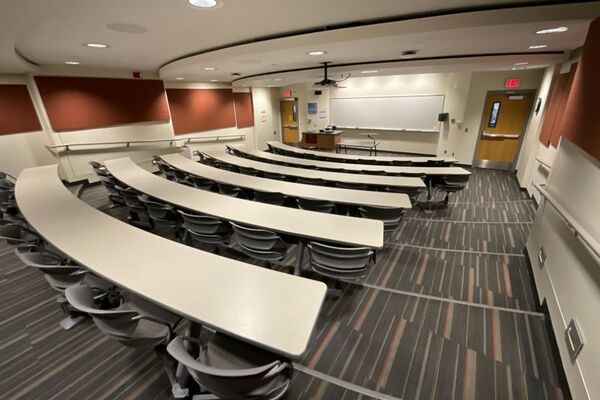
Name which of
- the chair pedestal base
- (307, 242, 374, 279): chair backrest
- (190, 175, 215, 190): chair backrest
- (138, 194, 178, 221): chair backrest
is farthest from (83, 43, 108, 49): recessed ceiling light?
(307, 242, 374, 279): chair backrest

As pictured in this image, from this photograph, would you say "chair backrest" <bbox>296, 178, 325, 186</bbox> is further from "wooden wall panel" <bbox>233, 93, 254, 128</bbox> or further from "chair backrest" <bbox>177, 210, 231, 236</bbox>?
"wooden wall panel" <bbox>233, 93, 254, 128</bbox>

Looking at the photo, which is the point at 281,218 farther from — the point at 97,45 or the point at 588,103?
the point at 97,45

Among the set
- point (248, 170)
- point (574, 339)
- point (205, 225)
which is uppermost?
point (248, 170)

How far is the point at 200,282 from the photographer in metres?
1.60

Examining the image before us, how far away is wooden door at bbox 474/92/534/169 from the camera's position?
22.9ft

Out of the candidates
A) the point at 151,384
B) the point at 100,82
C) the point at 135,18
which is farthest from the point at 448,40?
the point at 100,82

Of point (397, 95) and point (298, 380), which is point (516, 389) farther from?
point (397, 95)

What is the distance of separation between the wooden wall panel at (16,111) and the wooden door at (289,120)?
8.95 metres

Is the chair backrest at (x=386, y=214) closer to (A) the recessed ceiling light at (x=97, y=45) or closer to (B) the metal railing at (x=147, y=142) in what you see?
(A) the recessed ceiling light at (x=97, y=45)

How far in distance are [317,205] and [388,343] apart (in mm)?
1617

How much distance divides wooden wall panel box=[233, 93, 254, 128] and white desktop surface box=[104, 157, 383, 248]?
23.8 feet

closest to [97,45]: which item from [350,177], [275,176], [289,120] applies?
[275,176]

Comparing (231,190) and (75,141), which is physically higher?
(75,141)

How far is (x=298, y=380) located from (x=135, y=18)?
364cm
